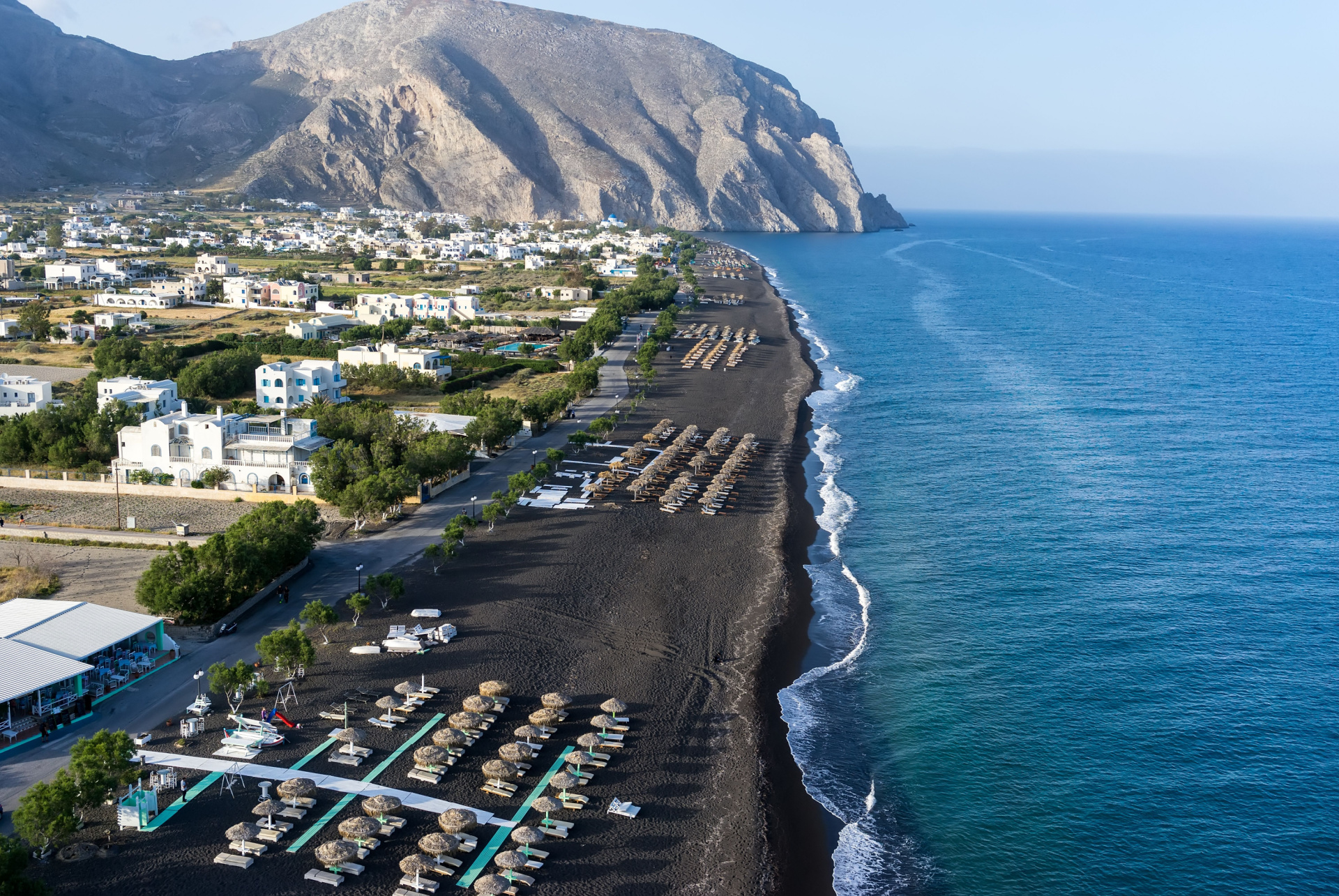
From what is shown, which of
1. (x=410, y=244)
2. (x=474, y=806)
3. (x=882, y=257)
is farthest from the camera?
(x=882, y=257)

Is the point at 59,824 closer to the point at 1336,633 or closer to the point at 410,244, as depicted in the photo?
the point at 1336,633

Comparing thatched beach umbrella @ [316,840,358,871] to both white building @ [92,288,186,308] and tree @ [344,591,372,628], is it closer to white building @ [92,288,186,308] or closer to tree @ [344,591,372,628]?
tree @ [344,591,372,628]

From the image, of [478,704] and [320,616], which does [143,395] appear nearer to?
[320,616]

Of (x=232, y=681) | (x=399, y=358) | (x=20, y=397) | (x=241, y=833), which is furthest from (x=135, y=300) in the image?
(x=241, y=833)

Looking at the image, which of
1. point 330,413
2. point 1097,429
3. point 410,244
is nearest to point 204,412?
point 330,413

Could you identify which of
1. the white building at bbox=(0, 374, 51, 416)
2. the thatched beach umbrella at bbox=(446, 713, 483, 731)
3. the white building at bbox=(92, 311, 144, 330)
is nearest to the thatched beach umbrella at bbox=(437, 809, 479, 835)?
the thatched beach umbrella at bbox=(446, 713, 483, 731)
